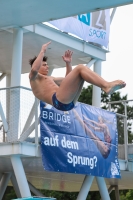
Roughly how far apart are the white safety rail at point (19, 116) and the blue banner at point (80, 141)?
0.30 meters

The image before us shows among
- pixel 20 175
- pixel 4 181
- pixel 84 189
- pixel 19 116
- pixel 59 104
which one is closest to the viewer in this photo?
pixel 59 104

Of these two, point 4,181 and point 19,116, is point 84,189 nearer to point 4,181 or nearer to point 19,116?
point 4,181

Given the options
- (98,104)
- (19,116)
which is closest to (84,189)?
(98,104)

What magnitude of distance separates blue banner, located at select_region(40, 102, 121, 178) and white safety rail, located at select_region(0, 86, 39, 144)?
297 millimetres

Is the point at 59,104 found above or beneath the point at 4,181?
above

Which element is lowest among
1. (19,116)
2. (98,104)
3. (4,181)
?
(4,181)

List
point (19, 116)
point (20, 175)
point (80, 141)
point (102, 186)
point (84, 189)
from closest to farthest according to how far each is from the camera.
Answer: point (19, 116)
point (20, 175)
point (80, 141)
point (84, 189)
point (102, 186)

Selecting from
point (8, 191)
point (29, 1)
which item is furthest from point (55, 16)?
point (8, 191)

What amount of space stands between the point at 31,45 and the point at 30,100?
301cm

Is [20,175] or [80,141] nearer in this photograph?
[20,175]

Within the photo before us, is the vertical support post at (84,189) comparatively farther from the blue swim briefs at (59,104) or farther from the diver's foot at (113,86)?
the diver's foot at (113,86)

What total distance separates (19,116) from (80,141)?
2219 mm

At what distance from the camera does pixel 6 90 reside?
15.6m

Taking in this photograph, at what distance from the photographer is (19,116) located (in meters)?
15.1
